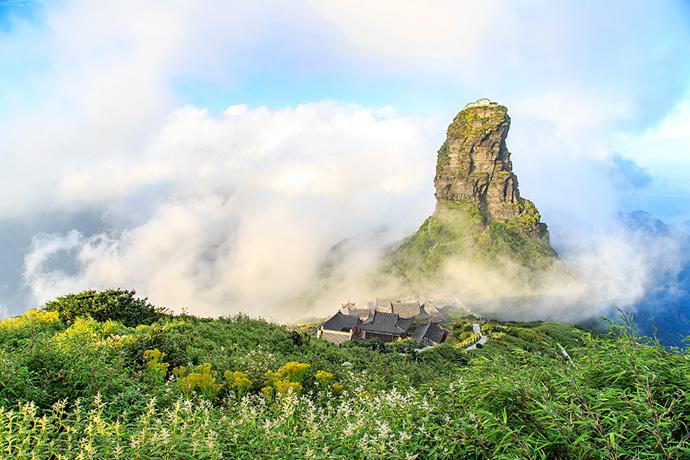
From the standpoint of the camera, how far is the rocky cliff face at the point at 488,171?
12144cm

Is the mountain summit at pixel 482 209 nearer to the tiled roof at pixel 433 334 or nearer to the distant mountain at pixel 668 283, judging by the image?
the distant mountain at pixel 668 283

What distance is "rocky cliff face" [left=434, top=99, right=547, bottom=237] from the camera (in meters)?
121

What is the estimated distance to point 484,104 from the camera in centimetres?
12700

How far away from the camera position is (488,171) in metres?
122

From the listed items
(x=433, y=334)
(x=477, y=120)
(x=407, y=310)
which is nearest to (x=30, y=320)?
(x=433, y=334)

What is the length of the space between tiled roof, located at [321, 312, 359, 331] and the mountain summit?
61.7m

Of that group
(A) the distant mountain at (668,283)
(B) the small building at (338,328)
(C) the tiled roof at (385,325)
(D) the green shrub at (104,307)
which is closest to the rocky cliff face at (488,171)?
(A) the distant mountain at (668,283)

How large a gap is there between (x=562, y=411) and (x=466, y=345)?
39376 millimetres

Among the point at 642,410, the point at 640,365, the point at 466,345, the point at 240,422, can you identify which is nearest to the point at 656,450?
the point at 642,410

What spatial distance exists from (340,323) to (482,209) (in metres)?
76.9

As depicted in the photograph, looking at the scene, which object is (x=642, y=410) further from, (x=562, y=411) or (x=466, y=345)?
(x=466, y=345)

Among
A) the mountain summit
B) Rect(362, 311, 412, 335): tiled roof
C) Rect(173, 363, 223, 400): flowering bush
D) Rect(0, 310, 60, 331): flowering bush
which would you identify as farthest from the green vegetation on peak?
Rect(173, 363, 223, 400): flowering bush

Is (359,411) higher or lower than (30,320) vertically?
lower

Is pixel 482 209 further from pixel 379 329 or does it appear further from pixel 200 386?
pixel 200 386
